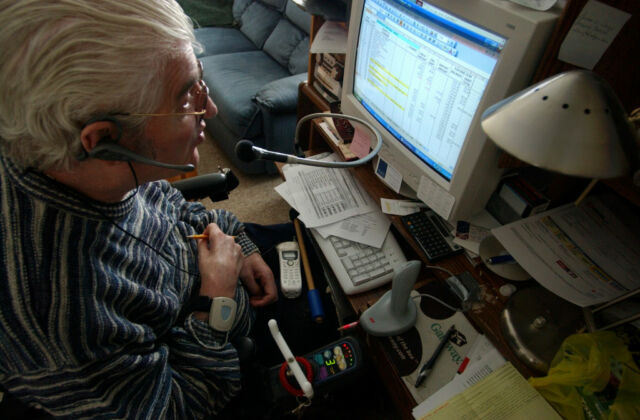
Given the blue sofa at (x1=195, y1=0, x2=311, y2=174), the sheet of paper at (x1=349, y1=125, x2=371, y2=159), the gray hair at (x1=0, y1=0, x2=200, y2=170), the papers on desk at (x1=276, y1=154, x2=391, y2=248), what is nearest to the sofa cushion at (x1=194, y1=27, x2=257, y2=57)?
the blue sofa at (x1=195, y1=0, x2=311, y2=174)

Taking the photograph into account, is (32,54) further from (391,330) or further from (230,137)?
(230,137)

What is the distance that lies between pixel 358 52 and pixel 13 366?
0.97 m

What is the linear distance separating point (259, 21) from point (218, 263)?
91.4 inches

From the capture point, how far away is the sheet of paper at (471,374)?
658 millimetres

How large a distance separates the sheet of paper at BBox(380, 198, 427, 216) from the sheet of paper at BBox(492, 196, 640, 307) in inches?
9.5

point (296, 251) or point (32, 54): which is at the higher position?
point (32, 54)

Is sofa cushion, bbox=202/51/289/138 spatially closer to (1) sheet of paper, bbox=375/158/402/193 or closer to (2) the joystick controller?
(1) sheet of paper, bbox=375/158/402/193

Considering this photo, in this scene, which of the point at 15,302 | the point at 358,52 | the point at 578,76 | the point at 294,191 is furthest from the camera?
the point at 294,191

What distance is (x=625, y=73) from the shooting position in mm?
600

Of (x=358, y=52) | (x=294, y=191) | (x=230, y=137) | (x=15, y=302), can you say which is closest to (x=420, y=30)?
(x=358, y=52)

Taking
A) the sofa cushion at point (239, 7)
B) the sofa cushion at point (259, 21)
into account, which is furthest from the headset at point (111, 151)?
the sofa cushion at point (239, 7)

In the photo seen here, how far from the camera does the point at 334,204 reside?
1.07 m

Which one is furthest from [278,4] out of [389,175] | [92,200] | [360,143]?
[92,200]

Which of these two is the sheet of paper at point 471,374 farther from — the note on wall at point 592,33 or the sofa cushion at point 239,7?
the sofa cushion at point 239,7
